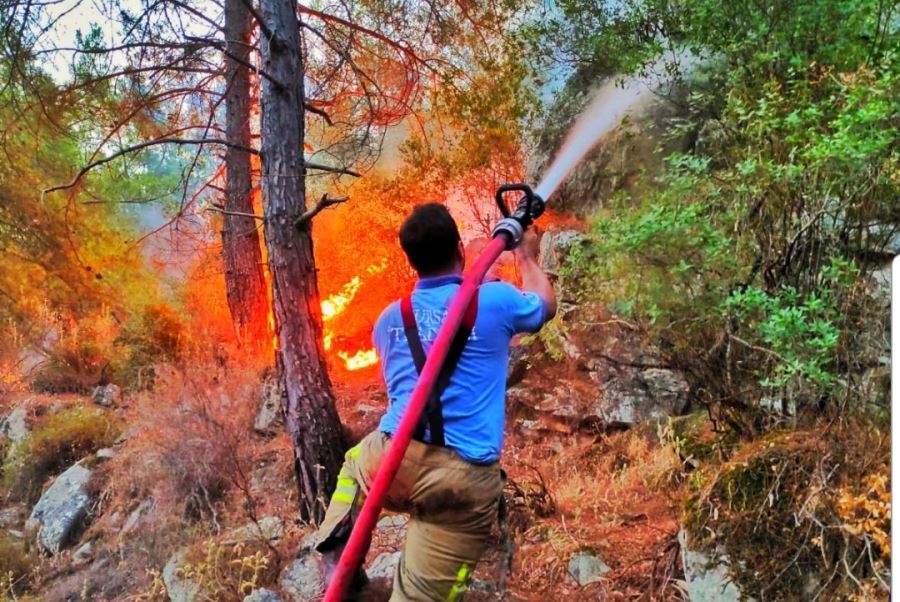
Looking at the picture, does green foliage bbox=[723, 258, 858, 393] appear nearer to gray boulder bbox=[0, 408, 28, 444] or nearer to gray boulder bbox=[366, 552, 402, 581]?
gray boulder bbox=[366, 552, 402, 581]

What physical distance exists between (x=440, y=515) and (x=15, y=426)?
28.2 ft

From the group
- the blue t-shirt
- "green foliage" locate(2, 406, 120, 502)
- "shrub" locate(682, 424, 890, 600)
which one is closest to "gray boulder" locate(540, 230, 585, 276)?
"shrub" locate(682, 424, 890, 600)

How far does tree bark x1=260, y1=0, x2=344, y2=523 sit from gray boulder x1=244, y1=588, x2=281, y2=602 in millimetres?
806

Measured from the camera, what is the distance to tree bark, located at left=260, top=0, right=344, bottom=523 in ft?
15.4

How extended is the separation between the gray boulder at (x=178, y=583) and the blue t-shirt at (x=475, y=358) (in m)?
2.86

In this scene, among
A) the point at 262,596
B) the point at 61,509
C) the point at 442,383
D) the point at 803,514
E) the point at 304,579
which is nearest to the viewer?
the point at 442,383

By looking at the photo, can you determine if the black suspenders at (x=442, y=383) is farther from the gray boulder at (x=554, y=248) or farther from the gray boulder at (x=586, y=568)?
the gray boulder at (x=554, y=248)

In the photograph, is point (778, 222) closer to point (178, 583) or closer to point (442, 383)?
point (442, 383)

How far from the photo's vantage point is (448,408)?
2.09 meters

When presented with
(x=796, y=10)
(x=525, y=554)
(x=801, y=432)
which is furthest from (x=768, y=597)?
(x=796, y=10)

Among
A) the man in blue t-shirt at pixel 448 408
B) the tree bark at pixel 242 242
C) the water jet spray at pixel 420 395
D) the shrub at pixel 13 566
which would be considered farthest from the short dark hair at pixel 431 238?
the tree bark at pixel 242 242

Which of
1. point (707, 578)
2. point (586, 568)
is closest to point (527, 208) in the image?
point (707, 578)

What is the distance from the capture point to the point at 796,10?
2898 mm

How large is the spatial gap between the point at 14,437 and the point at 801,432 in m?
9.15
